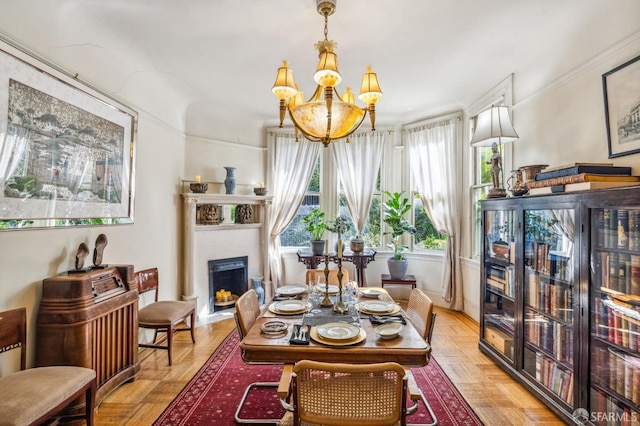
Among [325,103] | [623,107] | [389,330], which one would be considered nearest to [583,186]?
[623,107]

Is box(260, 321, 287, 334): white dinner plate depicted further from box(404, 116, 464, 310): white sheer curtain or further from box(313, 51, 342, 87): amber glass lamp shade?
box(404, 116, 464, 310): white sheer curtain

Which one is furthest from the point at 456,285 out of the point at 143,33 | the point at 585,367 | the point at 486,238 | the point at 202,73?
the point at 143,33

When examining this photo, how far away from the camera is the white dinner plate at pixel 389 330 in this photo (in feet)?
5.48

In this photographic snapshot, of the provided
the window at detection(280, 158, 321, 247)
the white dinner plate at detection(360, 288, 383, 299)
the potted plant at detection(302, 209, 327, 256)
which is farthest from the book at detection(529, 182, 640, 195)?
the window at detection(280, 158, 321, 247)

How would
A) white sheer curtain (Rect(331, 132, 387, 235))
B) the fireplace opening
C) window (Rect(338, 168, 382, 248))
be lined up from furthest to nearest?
window (Rect(338, 168, 382, 248)), white sheer curtain (Rect(331, 132, 387, 235)), the fireplace opening

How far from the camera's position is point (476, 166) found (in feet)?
13.2

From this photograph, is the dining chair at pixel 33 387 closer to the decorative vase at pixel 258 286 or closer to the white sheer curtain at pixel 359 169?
the decorative vase at pixel 258 286

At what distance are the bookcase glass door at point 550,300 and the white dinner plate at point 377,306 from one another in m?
1.17

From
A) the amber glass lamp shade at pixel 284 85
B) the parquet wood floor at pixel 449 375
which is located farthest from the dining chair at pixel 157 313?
the amber glass lamp shade at pixel 284 85

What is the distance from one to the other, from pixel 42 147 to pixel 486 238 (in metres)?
3.70

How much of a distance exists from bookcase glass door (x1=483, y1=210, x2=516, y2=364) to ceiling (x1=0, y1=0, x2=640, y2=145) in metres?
1.28

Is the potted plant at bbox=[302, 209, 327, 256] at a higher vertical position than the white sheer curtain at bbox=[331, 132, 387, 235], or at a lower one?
lower

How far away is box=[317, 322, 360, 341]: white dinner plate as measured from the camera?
164cm

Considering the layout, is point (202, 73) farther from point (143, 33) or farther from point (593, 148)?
point (593, 148)
